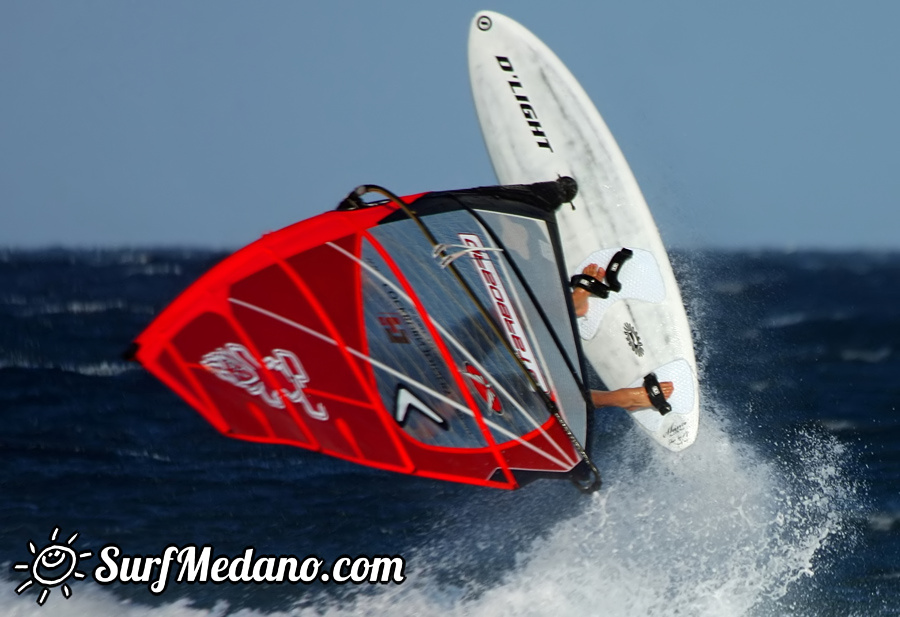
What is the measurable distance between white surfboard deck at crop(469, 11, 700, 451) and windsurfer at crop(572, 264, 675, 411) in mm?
51

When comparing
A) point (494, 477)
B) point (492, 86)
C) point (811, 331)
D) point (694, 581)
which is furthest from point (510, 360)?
point (811, 331)

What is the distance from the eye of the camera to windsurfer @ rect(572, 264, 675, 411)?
6707 mm

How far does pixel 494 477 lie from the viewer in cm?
477

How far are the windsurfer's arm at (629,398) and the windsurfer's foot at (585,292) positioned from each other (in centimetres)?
64

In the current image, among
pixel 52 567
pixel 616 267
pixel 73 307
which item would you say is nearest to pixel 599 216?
pixel 616 267

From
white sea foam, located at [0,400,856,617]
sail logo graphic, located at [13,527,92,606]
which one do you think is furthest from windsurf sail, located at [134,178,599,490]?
sail logo graphic, located at [13,527,92,606]

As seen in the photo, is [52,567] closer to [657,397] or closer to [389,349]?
[389,349]

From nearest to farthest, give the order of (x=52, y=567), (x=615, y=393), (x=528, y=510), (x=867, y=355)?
(x=52, y=567) < (x=528, y=510) < (x=615, y=393) < (x=867, y=355)

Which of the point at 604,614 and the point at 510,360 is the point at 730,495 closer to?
the point at 604,614

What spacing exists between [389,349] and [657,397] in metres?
2.83

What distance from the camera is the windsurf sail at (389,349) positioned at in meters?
4.34

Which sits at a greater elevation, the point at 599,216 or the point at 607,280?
the point at 599,216

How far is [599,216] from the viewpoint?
6941 millimetres

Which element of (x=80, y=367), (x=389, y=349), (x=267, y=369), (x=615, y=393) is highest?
(x=267, y=369)
